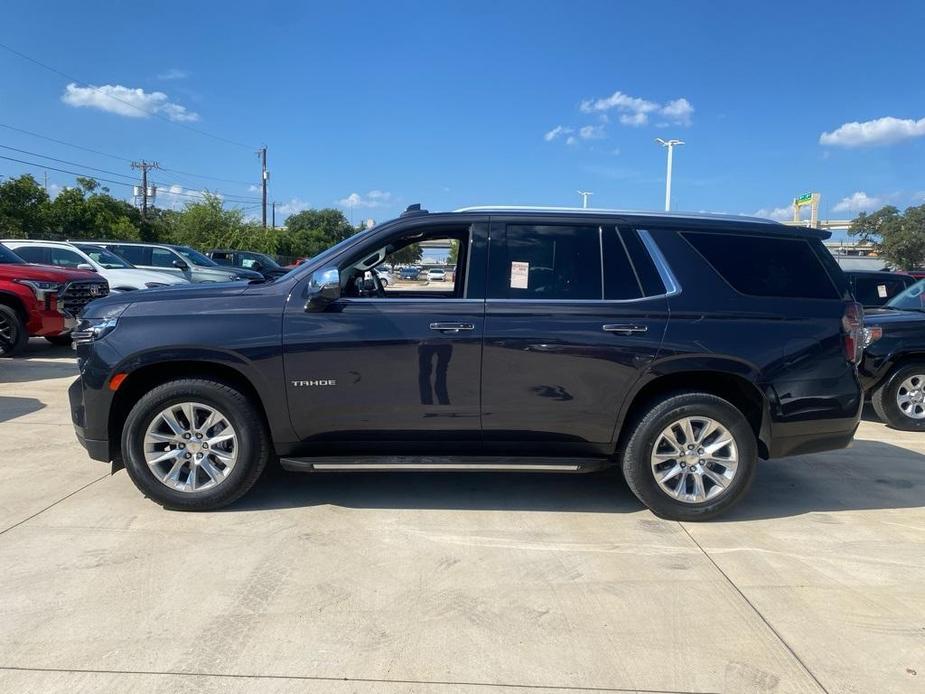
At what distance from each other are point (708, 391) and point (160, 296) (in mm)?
3585

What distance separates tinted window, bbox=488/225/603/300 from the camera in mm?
4125

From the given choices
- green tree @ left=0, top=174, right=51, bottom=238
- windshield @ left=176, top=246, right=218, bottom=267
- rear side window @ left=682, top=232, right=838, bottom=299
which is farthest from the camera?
green tree @ left=0, top=174, right=51, bottom=238

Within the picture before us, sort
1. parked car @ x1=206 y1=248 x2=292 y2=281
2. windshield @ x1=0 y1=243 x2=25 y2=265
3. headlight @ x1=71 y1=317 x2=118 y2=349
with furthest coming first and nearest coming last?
parked car @ x1=206 y1=248 x2=292 y2=281 → windshield @ x1=0 y1=243 x2=25 y2=265 → headlight @ x1=71 y1=317 x2=118 y2=349

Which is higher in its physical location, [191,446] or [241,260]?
[241,260]

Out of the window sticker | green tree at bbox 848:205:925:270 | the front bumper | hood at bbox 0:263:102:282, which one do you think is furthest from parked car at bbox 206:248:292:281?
green tree at bbox 848:205:925:270

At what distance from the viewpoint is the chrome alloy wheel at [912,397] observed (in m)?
6.81

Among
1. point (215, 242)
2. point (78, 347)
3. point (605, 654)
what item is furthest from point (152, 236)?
point (605, 654)

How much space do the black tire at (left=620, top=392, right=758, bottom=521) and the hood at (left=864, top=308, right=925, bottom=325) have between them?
3756mm

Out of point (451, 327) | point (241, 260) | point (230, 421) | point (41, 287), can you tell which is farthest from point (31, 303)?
point (241, 260)

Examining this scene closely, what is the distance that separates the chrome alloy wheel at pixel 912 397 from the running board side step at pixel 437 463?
4.67 metres

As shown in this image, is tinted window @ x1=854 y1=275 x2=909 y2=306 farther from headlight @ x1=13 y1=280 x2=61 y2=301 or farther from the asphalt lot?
headlight @ x1=13 y1=280 x2=61 y2=301

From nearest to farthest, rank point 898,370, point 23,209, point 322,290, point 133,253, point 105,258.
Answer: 1. point 322,290
2. point 898,370
3. point 105,258
4. point 133,253
5. point 23,209

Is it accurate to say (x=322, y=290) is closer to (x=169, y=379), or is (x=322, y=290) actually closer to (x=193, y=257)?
(x=169, y=379)

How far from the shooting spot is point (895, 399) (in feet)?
22.4
